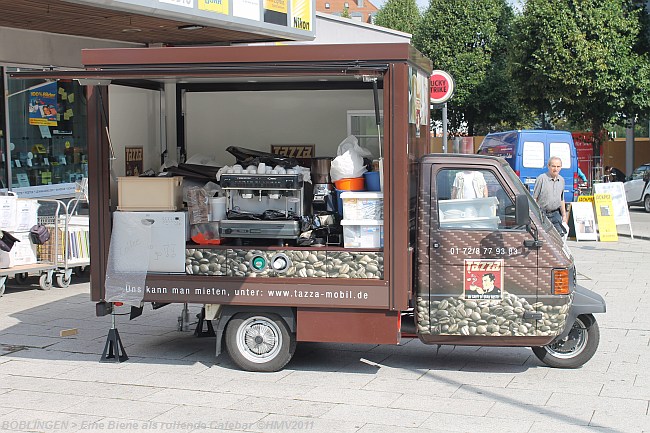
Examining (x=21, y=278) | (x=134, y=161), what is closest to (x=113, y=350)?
(x=134, y=161)

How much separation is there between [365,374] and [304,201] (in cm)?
163

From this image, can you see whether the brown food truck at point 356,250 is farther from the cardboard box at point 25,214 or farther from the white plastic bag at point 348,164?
the cardboard box at point 25,214

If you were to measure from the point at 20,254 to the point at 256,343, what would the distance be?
218 inches

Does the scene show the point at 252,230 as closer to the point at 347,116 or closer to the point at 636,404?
the point at 347,116

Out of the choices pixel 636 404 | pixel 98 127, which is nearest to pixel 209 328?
pixel 98 127

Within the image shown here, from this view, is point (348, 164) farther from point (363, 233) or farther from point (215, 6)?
point (215, 6)

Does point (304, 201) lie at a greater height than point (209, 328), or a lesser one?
greater

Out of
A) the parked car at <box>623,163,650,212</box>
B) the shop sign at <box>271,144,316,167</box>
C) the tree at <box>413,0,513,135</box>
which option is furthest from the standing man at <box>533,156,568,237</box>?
the tree at <box>413,0,513,135</box>

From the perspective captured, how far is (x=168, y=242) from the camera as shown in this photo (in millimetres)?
7688

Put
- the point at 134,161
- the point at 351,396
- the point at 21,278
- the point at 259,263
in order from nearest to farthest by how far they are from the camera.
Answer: the point at 351,396 → the point at 259,263 → the point at 134,161 → the point at 21,278

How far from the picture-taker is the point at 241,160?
29.0ft

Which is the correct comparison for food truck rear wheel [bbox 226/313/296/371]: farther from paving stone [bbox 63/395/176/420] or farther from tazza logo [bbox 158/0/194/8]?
tazza logo [bbox 158/0/194/8]

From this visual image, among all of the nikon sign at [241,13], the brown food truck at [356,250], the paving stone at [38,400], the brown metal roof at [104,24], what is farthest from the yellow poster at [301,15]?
the paving stone at [38,400]

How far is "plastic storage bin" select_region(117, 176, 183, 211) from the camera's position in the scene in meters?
7.79
